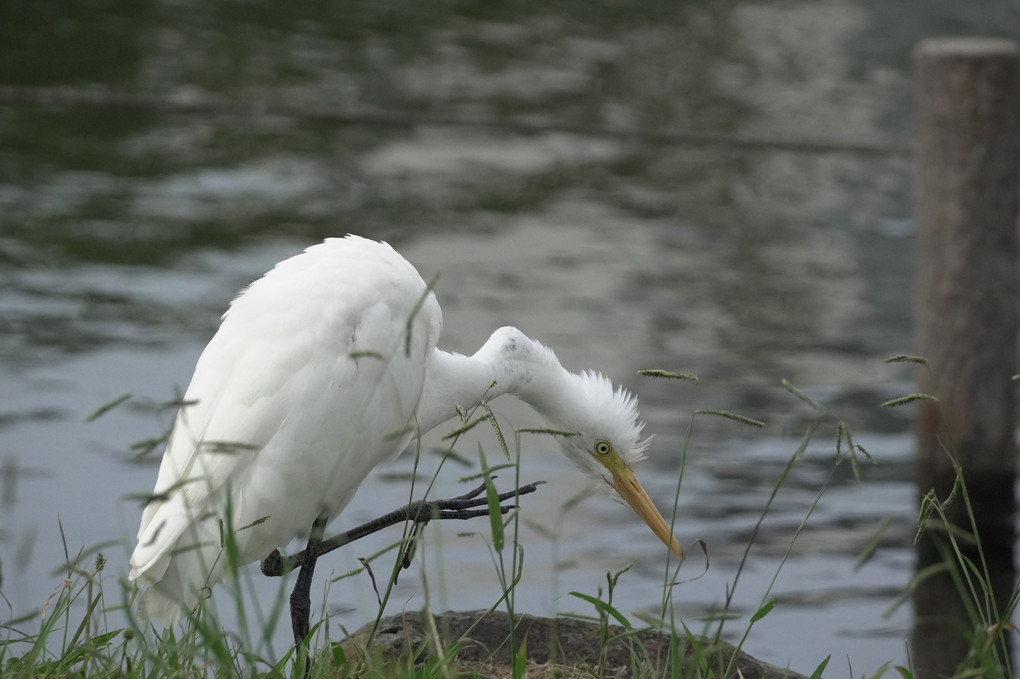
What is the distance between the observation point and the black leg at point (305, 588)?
301cm

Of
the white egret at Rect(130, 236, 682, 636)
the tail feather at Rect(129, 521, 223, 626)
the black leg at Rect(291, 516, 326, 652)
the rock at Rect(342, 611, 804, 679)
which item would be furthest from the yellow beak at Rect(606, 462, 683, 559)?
the tail feather at Rect(129, 521, 223, 626)

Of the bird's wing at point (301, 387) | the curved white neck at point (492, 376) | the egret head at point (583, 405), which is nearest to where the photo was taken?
the bird's wing at point (301, 387)

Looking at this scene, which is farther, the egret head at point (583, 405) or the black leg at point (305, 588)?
the egret head at point (583, 405)

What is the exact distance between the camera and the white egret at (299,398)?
277 cm

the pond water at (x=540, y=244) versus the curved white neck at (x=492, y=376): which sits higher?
the curved white neck at (x=492, y=376)

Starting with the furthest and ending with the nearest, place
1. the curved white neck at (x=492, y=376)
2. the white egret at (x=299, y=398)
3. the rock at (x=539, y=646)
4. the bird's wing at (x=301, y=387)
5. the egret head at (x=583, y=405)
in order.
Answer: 1. the egret head at (x=583, y=405)
2. the curved white neck at (x=492, y=376)
3. the bird's wing at (x=301, y=387)
4. the white egret at (x=299, y=398)
5. the rock at (x=539, y=646)

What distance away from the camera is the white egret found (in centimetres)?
277

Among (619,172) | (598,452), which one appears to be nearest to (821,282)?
(619,172)

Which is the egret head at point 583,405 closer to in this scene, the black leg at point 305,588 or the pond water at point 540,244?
the pond water at point 540,244

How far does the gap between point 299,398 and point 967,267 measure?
2.59 meters

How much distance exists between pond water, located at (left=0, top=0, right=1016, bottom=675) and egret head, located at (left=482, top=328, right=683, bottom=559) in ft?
1.23

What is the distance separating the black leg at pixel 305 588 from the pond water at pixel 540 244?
0.38 m

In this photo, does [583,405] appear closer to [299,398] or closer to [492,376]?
[492,376]

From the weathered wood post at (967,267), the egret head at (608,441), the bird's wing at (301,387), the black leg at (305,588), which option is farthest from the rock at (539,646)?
the weathered wood post at (967,267)
